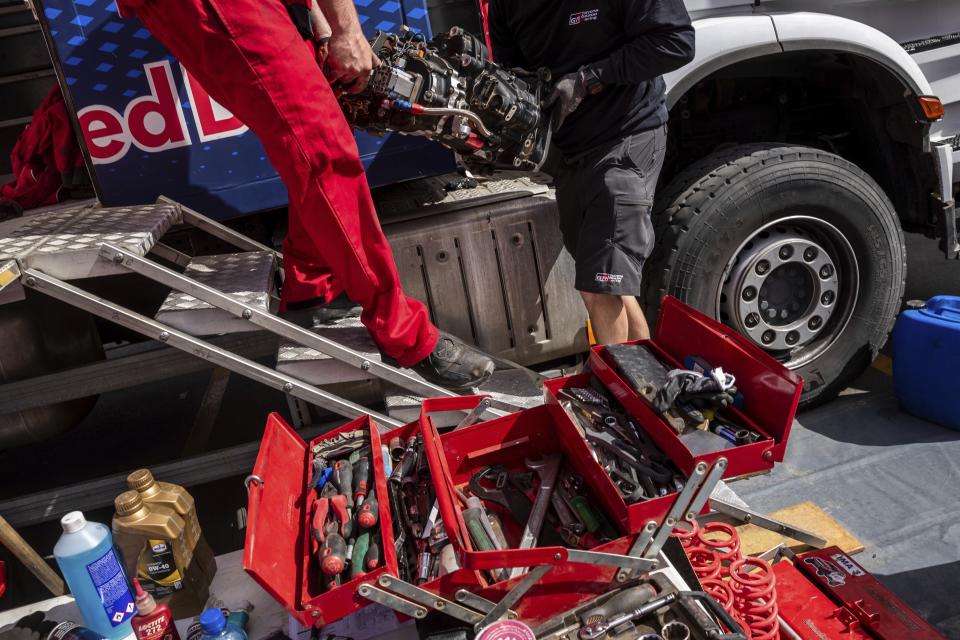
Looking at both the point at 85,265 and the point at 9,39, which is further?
the point at 9,39

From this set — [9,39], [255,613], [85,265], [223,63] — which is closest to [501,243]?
[223,63]

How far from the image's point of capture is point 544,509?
193 centimetres

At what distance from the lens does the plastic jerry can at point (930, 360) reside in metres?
3.06

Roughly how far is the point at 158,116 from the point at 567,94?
5.42ft

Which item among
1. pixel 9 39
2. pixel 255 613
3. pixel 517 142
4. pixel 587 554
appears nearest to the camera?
pixel 587 554

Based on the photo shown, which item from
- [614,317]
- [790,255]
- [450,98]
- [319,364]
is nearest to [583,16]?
[450,98]

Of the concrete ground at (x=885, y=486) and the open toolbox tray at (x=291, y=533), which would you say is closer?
the open toolbox tray at (x=291, y=533)

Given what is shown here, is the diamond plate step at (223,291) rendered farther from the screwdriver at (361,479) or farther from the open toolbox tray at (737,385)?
the open toolbox tray at (737,385)

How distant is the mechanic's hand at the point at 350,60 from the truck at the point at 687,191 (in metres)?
0.56

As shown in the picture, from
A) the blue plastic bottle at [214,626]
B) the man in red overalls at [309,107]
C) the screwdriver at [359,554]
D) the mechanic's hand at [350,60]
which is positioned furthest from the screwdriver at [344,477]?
the mechanic's hand at [350,60]

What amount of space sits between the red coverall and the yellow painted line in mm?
2803

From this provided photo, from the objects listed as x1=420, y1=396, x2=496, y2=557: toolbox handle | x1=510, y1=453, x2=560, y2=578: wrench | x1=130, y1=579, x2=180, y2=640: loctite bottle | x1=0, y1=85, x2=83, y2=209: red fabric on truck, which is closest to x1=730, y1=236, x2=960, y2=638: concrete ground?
x1=510, y1=453, x2=560, y2=578: wrench

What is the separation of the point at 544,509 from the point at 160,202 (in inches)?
80.8

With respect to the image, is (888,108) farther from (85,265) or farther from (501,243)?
(85,265)
